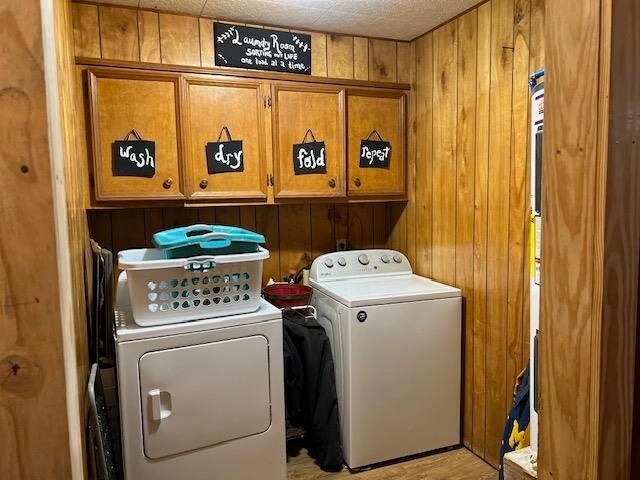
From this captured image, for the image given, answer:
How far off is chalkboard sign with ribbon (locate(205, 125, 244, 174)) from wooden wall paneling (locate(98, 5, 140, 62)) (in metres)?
0.55

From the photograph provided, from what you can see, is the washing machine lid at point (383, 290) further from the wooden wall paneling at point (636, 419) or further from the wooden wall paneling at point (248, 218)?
the wooden wall paneling at point (636, 419)

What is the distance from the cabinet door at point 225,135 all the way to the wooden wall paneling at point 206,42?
142 millimetres

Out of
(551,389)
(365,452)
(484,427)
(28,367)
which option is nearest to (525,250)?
(484,427)

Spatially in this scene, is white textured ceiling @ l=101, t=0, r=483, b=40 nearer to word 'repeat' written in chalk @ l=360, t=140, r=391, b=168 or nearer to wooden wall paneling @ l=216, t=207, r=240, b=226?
word 'repeat' written in chalk @ l=360, t=140, r=391, b=168

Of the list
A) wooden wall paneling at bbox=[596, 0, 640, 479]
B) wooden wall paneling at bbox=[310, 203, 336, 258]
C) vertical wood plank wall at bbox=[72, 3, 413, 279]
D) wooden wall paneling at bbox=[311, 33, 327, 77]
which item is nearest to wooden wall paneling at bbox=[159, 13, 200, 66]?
vertical wood plank wall at bbox=[72, 3, 413, 279]

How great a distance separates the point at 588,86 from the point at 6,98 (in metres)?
0.89

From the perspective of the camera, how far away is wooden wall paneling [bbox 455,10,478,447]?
7.86 feet

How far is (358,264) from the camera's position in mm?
2893

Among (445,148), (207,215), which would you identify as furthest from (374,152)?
(207,215)

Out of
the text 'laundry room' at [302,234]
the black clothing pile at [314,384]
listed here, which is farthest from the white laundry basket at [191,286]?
the black clothing pile at [314,384]

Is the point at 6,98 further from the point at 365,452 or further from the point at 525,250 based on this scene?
the point at 365,452

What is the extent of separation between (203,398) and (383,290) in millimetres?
1058

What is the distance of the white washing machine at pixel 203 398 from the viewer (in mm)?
1904

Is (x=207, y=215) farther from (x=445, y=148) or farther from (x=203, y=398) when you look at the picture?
(x=445, y=148)
